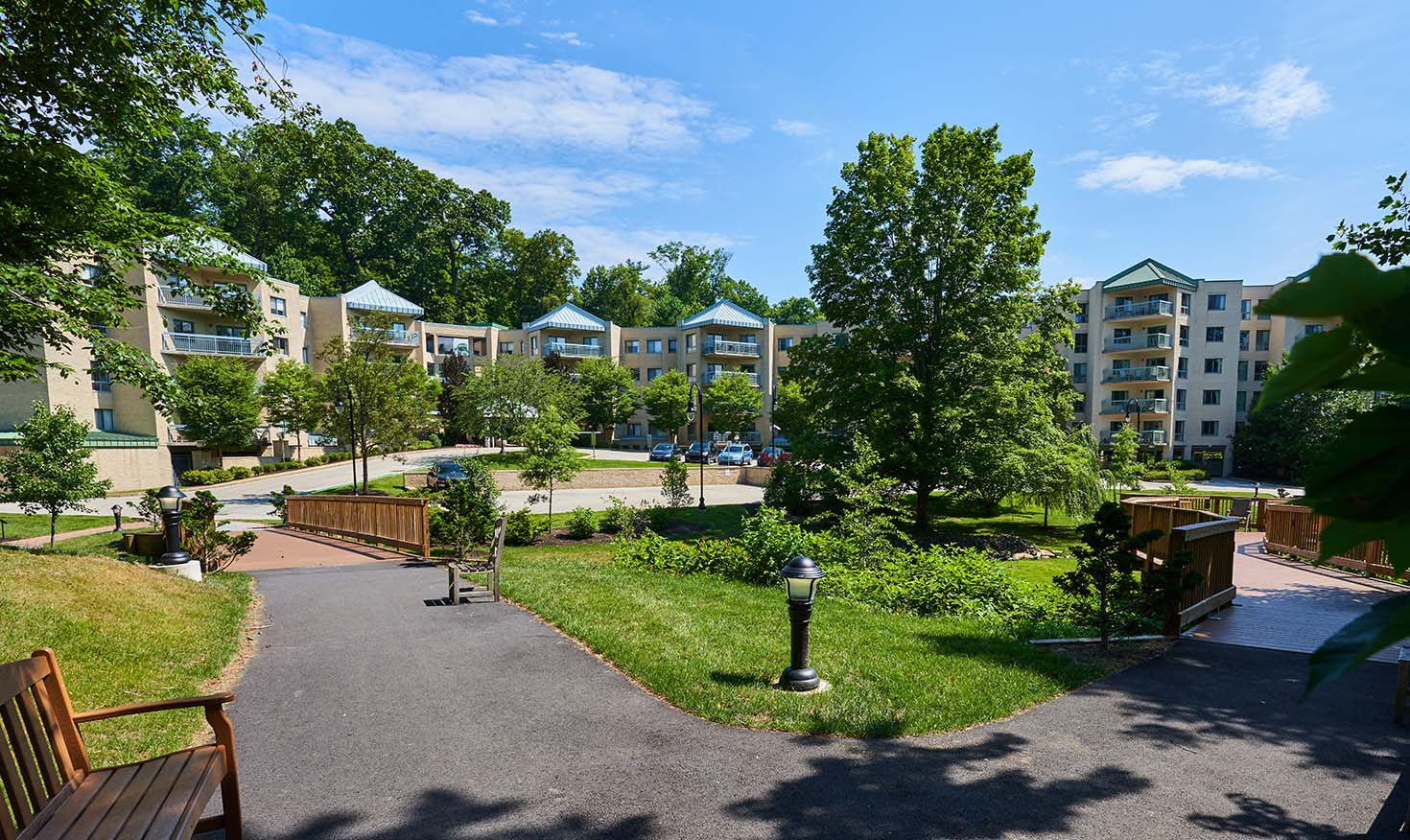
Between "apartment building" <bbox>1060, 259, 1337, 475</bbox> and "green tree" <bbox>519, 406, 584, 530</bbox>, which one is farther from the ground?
"apartment building" <bbox>1060, 259, 1337, 475</bbox>

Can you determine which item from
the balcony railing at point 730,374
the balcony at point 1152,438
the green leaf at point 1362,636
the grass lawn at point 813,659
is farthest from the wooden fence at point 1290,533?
the balcony railing at point 730,374

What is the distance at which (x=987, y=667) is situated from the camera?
7.38 meters

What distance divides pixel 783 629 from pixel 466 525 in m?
9.57

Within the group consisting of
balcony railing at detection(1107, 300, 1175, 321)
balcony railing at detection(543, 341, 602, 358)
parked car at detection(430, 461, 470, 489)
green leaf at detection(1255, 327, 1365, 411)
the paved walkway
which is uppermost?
balcony railing at detection(1107, 300, 1175, 321)

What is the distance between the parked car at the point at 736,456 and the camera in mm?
47612

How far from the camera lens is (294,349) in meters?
48.5

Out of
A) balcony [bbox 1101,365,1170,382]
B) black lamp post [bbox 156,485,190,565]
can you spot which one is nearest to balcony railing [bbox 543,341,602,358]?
balcony [bbox 1101,365,1170,382]

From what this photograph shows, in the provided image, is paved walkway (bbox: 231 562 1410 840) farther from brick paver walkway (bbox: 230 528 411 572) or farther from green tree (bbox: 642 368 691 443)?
green tree (bbox: 642 368 691 443)

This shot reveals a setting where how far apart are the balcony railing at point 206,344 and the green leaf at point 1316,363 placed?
45.2 metres

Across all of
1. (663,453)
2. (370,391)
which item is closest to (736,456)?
(663,453)

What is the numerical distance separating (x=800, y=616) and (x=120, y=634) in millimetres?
7341

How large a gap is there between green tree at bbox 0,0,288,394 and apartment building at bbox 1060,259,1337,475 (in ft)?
166

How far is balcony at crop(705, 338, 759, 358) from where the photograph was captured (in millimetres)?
61219

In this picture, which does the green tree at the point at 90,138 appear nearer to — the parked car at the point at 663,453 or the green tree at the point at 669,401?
the parked car at the point at 663,453
